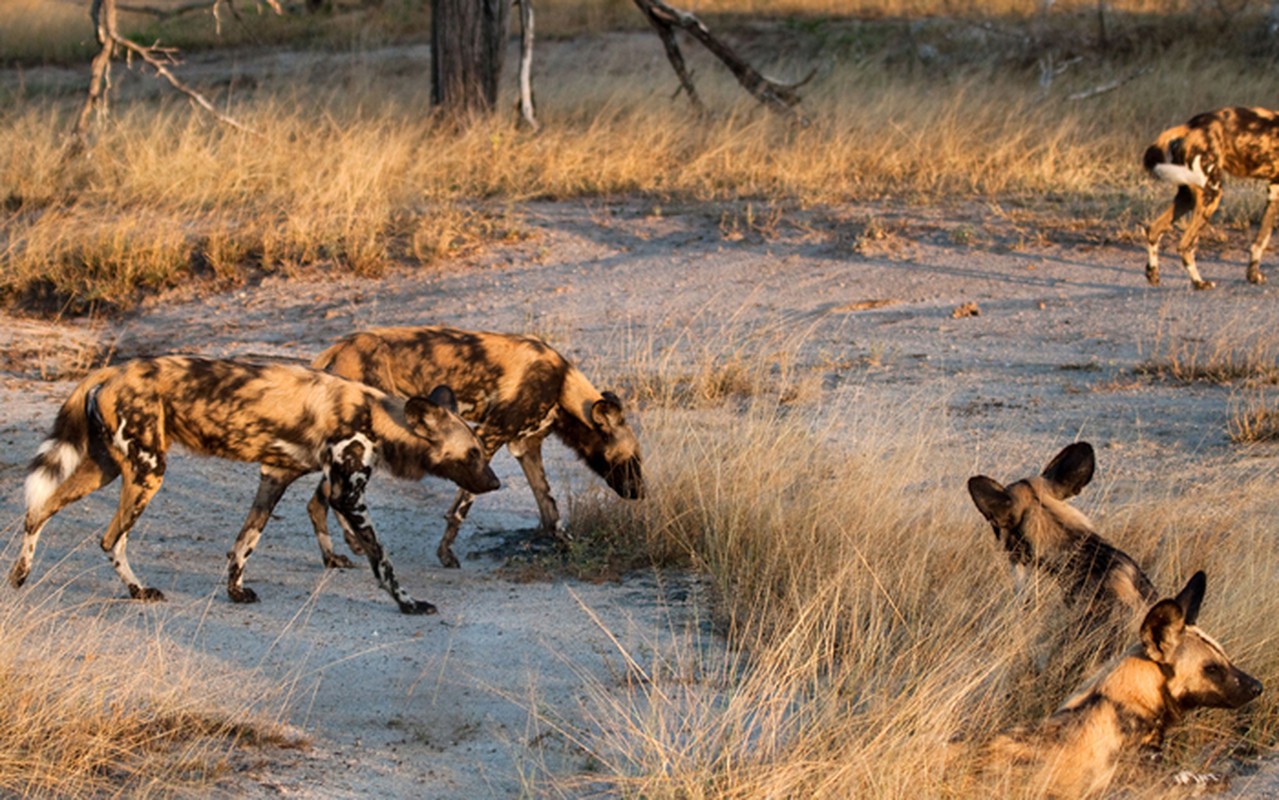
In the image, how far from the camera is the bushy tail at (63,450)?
16.0 feet

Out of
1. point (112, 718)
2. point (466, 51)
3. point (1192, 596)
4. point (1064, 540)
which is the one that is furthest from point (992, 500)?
point (466, 51)

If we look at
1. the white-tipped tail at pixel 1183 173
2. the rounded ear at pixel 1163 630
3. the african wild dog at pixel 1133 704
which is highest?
the white-tipped tail at pixel 1183 173

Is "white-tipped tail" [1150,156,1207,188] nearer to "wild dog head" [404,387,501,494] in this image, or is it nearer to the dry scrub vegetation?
the dry scrub vegetation

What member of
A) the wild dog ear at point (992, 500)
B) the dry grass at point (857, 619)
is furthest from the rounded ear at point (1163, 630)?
the wild dog ear at point (992, 500)

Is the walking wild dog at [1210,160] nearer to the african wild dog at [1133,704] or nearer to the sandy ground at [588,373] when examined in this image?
the sandy ground at [588,373]

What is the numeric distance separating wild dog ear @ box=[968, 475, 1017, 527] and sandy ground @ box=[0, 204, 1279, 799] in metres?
→ 0.80

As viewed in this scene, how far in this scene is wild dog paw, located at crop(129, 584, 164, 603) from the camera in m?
4.91

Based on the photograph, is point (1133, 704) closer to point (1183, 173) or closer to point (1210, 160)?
point (1183, 173)

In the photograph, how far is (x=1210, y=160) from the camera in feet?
31.0

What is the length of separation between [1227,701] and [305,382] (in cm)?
312

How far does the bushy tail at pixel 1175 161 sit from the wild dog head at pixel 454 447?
5.79 metres

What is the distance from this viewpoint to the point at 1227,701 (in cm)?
348

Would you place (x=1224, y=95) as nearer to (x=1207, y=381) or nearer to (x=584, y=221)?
(x=584, y=221)

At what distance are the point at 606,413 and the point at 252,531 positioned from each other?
137 centimetres
